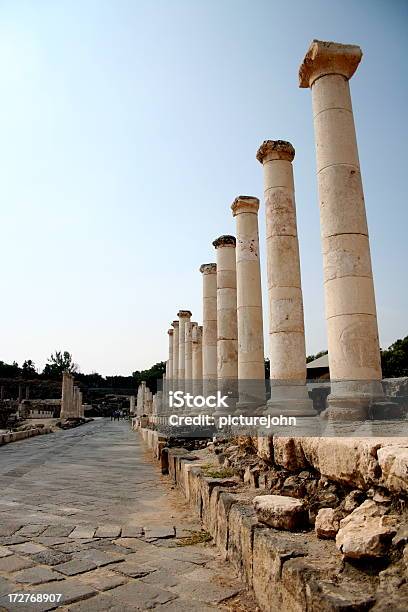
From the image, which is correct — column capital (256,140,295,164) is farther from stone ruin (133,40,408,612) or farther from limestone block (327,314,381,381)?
limestone block (327,314,381,381)

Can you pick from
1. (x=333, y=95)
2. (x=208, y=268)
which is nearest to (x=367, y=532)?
(x=333, y=95)

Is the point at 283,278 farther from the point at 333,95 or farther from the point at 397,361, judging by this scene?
the point at 397,361

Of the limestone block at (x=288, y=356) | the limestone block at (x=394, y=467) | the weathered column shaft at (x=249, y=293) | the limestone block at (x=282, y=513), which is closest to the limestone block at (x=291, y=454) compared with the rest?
the limestone block at (x=282, y=513)

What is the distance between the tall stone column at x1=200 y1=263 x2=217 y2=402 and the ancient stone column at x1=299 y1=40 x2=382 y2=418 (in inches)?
389

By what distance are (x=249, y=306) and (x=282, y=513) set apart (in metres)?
8.64

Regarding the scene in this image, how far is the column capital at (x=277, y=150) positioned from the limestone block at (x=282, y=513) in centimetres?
783

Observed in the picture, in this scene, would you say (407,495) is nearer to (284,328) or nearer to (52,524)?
(52,524)

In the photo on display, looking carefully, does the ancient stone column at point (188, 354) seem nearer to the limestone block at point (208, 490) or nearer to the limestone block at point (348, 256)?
the limestone block at point (348, 256)

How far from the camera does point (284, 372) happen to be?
9023mm

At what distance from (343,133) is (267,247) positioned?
2918 millimetres

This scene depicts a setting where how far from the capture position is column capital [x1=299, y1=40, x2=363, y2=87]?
24.1 ft

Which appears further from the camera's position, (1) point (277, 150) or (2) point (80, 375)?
(2) point (80, 375)

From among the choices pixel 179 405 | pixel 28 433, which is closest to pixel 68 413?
pixel 28 433

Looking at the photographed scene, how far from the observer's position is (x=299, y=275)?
9562mm
